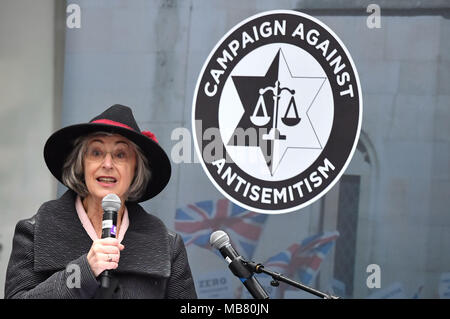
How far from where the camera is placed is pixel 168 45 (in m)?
3.82

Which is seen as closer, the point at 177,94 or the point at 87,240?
the point at 87,240

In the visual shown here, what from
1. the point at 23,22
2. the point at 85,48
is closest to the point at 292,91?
the point at 85,48

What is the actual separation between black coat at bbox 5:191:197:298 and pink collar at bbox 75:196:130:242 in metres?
0.01

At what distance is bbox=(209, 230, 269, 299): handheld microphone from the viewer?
7.43ft

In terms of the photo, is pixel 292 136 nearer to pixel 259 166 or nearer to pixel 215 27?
pixel 259 166

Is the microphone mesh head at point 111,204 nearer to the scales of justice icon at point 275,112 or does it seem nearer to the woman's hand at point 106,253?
the woman's hand at point 106,253

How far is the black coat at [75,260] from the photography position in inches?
88.7

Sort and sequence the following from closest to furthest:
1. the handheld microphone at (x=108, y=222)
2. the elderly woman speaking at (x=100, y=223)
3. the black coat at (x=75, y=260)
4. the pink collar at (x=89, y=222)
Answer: the handheld microphone at (x=108, y=222) < the black coat at (x=75, y=260) < the elderly woman speaking at (x=100, y=223) < the pink collar at (x=89, y=222)

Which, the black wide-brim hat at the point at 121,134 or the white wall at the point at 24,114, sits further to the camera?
the white wall at the point at 24,114

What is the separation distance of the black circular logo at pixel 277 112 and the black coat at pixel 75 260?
4.00 feet

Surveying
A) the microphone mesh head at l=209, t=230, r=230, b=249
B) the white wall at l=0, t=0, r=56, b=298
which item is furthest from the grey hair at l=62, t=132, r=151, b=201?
Result: the white wall at l=0, t=0, r=56, b=298

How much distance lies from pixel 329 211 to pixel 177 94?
1.02 m

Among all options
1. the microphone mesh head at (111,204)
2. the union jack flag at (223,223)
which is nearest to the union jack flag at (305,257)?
the union jack flag at (223,223)

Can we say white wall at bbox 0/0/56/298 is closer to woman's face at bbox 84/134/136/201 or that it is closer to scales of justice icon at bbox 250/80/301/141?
scales of justice icon at bbox 250/80/301/141
